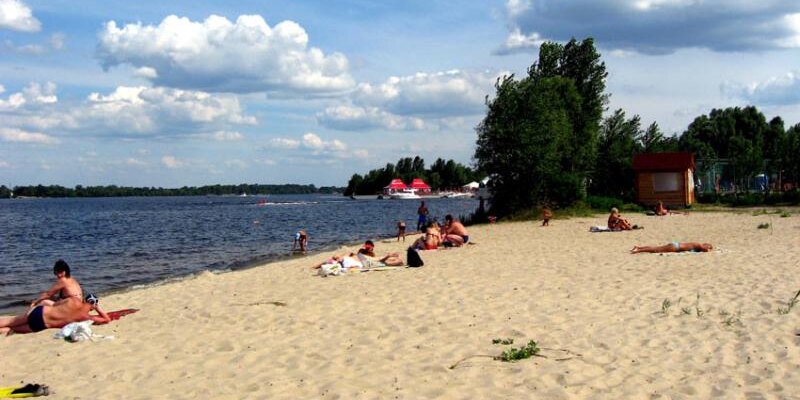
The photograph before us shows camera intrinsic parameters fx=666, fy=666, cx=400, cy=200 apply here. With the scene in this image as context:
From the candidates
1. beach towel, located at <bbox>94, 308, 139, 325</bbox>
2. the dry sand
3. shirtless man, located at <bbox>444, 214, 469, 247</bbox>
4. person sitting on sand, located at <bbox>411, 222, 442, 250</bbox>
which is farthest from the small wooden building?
beach towel, located at <bbox>94, 308, 139, 325</bbox>

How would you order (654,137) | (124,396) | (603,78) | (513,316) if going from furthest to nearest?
(654,137) < (603,78) < (513,316) < (124,396)

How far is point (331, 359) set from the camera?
7.86m

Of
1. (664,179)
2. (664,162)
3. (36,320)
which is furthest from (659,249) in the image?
(664,179)

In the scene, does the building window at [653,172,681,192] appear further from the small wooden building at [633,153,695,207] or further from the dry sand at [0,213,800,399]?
the dry sand at [0,213,800,399]

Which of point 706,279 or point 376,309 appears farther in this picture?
point 706,279

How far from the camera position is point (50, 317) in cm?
1078

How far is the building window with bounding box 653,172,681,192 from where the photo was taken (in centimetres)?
4057

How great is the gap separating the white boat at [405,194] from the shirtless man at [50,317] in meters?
130

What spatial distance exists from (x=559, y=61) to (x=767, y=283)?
37.8 m

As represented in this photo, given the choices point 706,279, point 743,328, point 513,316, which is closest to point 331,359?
point 513,316

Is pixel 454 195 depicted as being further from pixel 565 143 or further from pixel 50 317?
pixel 50 317

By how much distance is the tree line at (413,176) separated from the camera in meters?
170

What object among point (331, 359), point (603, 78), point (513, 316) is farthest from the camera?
point (603, 78)

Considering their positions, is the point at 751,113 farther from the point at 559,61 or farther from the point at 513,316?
the point at 513,316
